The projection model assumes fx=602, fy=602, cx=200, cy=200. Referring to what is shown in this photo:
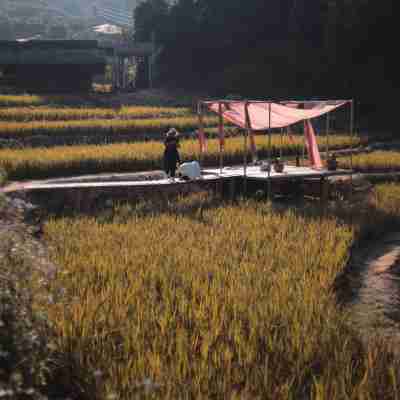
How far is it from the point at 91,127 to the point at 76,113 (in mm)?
2788

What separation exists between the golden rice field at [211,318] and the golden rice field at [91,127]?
436 inches

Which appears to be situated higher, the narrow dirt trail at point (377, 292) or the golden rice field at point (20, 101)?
the golden rice field at point (20, 101)

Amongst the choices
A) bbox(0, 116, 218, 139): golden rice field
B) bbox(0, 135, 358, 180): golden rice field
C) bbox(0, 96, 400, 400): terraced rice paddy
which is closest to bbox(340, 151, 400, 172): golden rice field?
bbox(0, 135, 358, 180): golden rice field

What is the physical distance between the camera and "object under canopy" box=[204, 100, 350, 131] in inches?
388

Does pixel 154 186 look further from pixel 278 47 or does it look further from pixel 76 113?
pixel 278 47

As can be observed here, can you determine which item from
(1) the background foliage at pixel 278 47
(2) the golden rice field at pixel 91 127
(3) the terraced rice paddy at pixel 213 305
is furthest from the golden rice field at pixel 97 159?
(1) the background foliage at pixel 278 47

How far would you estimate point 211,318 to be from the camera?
155 inches

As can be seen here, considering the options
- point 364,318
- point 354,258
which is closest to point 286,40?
point 354,258

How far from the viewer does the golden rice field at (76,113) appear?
1888 cm

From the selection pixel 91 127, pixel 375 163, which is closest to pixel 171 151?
pixel 375 163

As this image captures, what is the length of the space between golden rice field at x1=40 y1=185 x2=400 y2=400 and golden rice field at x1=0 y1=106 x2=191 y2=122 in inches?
525

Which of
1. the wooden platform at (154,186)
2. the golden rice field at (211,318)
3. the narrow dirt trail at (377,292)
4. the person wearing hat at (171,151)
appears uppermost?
the person wearing hat at (171,151)

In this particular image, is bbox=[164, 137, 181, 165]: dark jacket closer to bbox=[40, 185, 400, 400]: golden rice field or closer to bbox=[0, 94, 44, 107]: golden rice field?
bbox=[40, 185, 400, 400]: golden rice field

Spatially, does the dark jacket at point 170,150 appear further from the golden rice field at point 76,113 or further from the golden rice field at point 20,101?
the golden rice field at point 20,101
